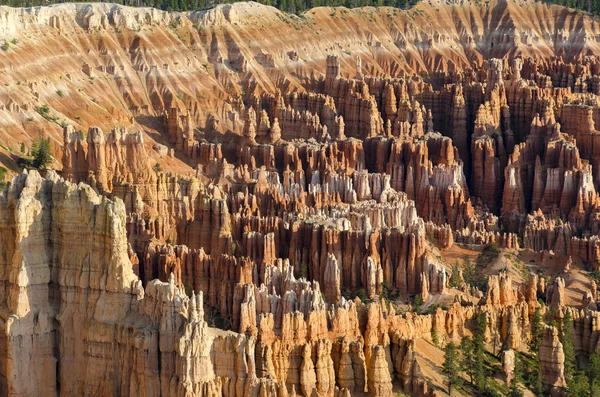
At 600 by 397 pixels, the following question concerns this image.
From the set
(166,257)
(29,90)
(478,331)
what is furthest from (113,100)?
(478,331)

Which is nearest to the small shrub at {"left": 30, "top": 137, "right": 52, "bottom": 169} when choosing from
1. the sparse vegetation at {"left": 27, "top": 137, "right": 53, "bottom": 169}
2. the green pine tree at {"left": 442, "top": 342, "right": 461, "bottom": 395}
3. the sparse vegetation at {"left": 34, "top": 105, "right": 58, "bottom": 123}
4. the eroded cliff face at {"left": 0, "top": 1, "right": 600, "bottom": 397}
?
the sparse vegetation at {"left": 27, "top": 137, "right": 53, "bottom": 169}

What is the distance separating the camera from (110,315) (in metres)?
65.9

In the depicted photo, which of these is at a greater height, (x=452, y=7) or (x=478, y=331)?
(x=452, y=7)

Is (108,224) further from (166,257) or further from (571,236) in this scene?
(571,236)

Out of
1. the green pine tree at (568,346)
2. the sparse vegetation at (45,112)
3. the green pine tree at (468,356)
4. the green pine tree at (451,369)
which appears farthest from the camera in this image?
the sparse vegetation at (45,112)

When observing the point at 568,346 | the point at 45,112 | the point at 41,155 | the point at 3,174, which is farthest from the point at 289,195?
the point at 568,346

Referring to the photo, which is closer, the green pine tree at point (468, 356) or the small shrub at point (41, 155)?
the green pine tree at point (468, 356)

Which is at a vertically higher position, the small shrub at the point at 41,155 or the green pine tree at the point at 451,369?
the small shrub at the point at 41,155

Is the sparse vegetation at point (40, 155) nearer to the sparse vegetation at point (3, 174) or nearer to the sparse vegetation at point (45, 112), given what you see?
the sparse vegetation at point (3, 174)

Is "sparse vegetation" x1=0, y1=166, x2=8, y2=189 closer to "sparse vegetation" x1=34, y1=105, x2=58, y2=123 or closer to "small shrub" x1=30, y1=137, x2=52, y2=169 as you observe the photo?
"small shrub" x1=30, y1=137, x2=52, y2=169

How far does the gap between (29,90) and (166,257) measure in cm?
3557

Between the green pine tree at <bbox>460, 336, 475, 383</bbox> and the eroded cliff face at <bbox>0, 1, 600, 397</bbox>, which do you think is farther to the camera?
the green pine tree at <bbox>460, 336, 475, 383</bbox>

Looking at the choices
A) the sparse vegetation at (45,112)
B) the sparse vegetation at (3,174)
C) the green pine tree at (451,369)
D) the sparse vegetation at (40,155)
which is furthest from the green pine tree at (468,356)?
the sparse vegetation at (45,112)

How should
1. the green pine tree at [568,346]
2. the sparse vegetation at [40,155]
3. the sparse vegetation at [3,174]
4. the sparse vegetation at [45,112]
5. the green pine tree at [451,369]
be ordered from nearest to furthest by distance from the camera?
the green pine tree at [451,369], the green pine tree at [568,346], the sparse vegetation at [3,174], the sparse vegetation at [40,155], the sparse vegetation at [45,112]
